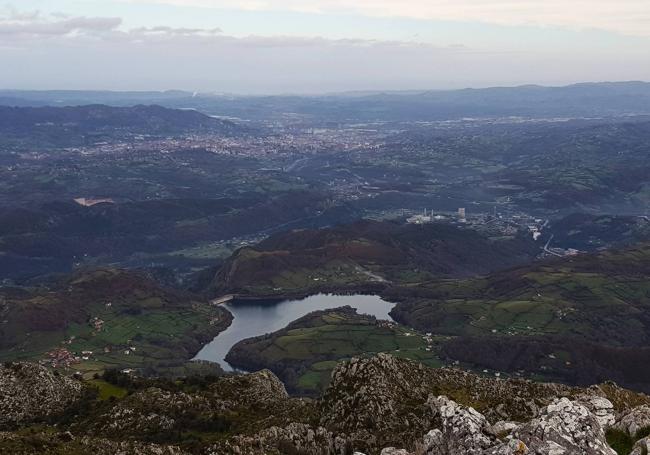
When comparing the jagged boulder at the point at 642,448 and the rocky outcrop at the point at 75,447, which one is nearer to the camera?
the jagged boulder at the point at 642,448

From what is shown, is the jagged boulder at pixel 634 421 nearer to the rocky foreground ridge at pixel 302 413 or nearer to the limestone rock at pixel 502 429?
the rocky foreground ridge at pixel 302 413

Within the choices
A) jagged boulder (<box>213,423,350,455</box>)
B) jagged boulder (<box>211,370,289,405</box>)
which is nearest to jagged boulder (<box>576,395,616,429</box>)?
jagged boulder (<box>213,423,350,455</box>)

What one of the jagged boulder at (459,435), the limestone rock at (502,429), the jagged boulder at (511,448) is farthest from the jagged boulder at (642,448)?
the jagged boulder at (511,448)

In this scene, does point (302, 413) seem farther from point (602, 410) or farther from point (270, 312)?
point (270, 312)

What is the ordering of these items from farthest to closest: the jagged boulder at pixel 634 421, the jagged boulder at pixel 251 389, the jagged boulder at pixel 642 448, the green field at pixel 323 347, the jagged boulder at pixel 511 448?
the green field at pixel 323 347 → the jagged boulder at pixel 251 389 → the jagged boulder at pixel 634 421 → the jagged boulder at pixel 642 448 → the jagged boulder at pixel 511 448

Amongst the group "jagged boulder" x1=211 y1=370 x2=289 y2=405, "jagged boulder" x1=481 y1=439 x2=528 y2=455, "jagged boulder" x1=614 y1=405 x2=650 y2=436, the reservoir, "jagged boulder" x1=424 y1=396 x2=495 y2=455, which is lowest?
the reservoir

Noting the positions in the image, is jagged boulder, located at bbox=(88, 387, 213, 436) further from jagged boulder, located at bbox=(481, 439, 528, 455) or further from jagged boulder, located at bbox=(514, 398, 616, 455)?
jagged boulder, located at bbox=(514, 398, 616, 455)
